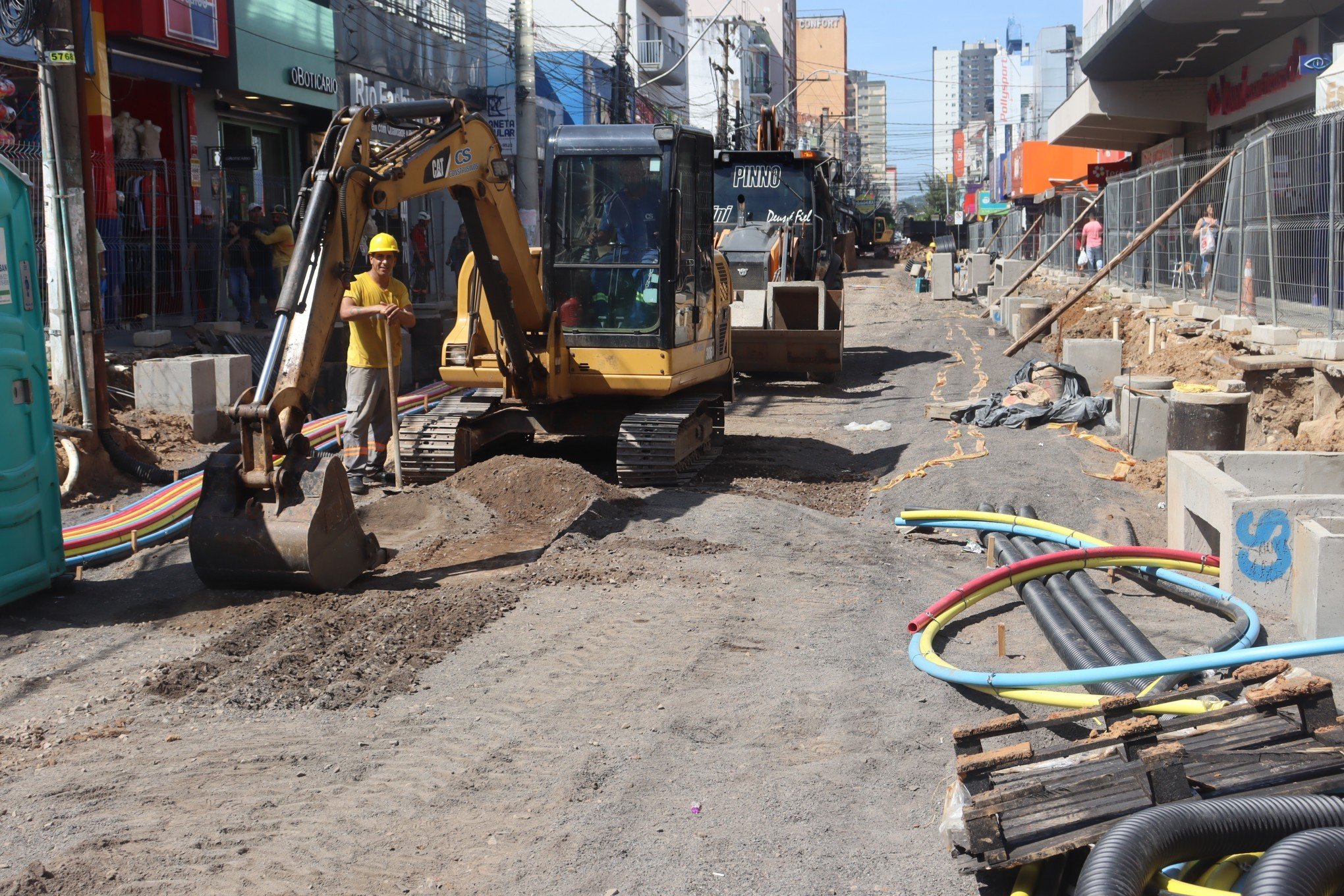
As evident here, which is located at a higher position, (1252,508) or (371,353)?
(371,353)

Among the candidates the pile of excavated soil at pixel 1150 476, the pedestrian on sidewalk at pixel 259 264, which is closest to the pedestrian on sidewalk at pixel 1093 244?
the pile of excavated soil at pixel 1150 476

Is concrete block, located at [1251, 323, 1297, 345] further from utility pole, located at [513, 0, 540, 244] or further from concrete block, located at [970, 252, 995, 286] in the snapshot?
concrete block, located at [970, 252, 995, 286]

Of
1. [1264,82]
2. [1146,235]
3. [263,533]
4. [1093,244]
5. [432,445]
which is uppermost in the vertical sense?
[1264,82]

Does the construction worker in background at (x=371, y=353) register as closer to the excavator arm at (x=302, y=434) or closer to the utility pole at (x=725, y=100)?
the excavator arm at (x=302, y=434)

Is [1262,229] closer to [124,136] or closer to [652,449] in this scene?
[652,449]

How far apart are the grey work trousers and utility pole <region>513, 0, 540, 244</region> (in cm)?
912

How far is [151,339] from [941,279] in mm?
24546

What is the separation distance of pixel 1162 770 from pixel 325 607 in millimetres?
4426

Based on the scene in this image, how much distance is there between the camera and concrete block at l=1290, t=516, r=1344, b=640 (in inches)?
235

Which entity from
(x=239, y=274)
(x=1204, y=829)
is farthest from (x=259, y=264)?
(x=1204, y=829)

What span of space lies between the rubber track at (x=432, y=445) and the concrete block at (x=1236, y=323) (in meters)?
7.62

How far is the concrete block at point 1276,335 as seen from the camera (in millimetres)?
11000

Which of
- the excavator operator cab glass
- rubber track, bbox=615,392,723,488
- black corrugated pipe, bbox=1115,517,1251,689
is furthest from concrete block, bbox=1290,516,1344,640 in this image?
the excavator operator cab glass

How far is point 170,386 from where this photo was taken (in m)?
12.4
